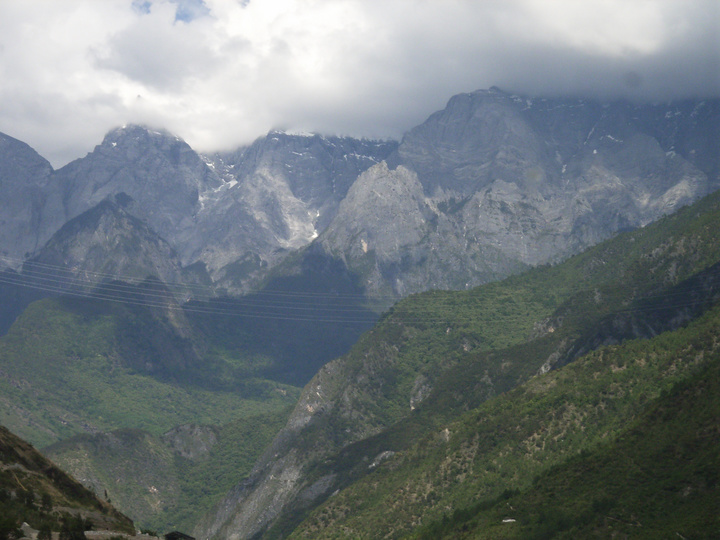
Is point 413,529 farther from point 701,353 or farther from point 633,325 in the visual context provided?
point 633,325

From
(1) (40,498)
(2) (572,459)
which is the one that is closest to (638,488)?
(2) (572,459)

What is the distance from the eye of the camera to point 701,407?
116 meters

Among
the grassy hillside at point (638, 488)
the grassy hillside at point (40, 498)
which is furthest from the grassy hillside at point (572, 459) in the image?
the grassy hillside at point (40, 498)

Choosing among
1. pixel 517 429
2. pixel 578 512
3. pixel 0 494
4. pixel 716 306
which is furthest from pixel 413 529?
pixel 0 494

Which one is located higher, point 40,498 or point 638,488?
point 40,498

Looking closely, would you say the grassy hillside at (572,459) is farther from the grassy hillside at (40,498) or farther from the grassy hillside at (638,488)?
the grassy hillside at (40,498)

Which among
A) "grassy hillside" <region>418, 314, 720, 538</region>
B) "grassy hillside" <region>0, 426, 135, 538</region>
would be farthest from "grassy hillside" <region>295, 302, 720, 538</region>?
"grassy hillside" <region>0, 426, 135, 538</region>

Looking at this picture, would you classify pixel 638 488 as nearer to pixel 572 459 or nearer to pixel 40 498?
pixel 572 459

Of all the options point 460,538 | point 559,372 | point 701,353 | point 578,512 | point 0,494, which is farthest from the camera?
point 559,372

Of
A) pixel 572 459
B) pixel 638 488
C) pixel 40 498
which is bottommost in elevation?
pixel 572 459

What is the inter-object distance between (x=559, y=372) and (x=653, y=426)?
51659mm

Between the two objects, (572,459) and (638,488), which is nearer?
(638,488)

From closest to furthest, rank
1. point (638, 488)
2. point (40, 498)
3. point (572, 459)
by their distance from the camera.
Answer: point (40, 498)
point (638, 488)
point (572, 459)

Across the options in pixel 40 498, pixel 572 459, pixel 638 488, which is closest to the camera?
pixel 40 498
